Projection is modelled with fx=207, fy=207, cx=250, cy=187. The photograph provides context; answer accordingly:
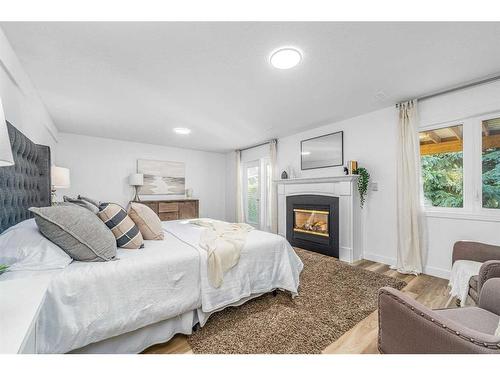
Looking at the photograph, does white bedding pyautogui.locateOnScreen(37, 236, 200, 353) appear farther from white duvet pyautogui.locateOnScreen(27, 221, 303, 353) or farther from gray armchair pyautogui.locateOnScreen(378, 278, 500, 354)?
gray armchair pyautogui.locateOnScreen(378, 278, 500, 354)

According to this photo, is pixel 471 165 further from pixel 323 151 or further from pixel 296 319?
pixel 296 319

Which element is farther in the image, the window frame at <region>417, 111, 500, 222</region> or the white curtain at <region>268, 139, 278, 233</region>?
the white curtain at <region>268, 139, 278, 233</region>

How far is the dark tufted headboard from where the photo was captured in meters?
1.41

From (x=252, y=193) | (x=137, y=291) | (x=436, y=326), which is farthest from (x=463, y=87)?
(x=252, y=193)

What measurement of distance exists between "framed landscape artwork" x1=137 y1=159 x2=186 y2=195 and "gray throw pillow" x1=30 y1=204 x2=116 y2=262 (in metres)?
3.82

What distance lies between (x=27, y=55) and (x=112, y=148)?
3.14 metres

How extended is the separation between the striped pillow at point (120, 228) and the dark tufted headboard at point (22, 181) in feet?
1.76

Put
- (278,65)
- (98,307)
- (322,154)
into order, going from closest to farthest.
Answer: (98,307) < (278,65) < (322,154)

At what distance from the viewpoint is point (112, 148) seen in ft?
15.1

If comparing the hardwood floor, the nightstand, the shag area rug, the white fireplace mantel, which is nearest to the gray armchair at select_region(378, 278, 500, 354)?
the hardwood floor

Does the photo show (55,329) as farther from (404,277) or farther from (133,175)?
(133,175)

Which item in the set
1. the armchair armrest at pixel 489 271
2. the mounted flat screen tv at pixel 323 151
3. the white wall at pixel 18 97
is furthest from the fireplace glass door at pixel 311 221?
the white wall at pixel 18 97

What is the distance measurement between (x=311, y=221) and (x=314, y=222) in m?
0.07
